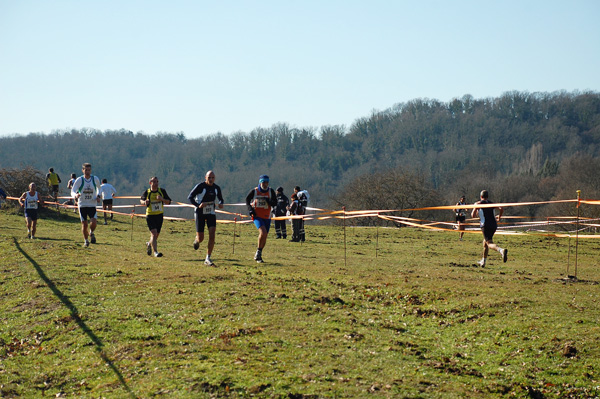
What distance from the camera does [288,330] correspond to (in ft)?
28.6

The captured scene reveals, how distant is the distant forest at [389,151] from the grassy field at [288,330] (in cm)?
8318

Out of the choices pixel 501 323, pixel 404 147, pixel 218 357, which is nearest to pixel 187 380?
pixel 218 357

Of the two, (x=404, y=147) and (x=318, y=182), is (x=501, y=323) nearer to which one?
(x=318, y=182)

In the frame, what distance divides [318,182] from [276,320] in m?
136

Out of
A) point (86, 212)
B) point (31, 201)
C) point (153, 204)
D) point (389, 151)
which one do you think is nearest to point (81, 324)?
point (153, 204)

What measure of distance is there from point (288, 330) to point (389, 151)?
14722cm

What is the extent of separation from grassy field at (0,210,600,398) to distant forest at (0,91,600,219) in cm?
8318

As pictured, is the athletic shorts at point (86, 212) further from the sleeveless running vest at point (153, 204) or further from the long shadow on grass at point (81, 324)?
the long shadow on grass at point (81, 324)

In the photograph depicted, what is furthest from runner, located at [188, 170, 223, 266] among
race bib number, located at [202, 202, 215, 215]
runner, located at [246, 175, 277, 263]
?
runner, located at [246, 175, 277, 263]

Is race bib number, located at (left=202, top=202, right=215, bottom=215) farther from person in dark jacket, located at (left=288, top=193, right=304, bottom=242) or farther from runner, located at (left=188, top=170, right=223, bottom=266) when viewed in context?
person in dark jacket, located at (left=288, top=193, right=304, bottom=242)

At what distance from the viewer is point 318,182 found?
145 meters

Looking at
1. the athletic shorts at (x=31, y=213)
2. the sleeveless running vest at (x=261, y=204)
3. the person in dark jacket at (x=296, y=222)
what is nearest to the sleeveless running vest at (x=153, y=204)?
the sleeveless running vest at (x=261, y=204)

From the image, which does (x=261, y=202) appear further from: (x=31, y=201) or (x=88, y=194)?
(x=31, y=201)

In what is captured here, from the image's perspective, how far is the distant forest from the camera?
11419cm
